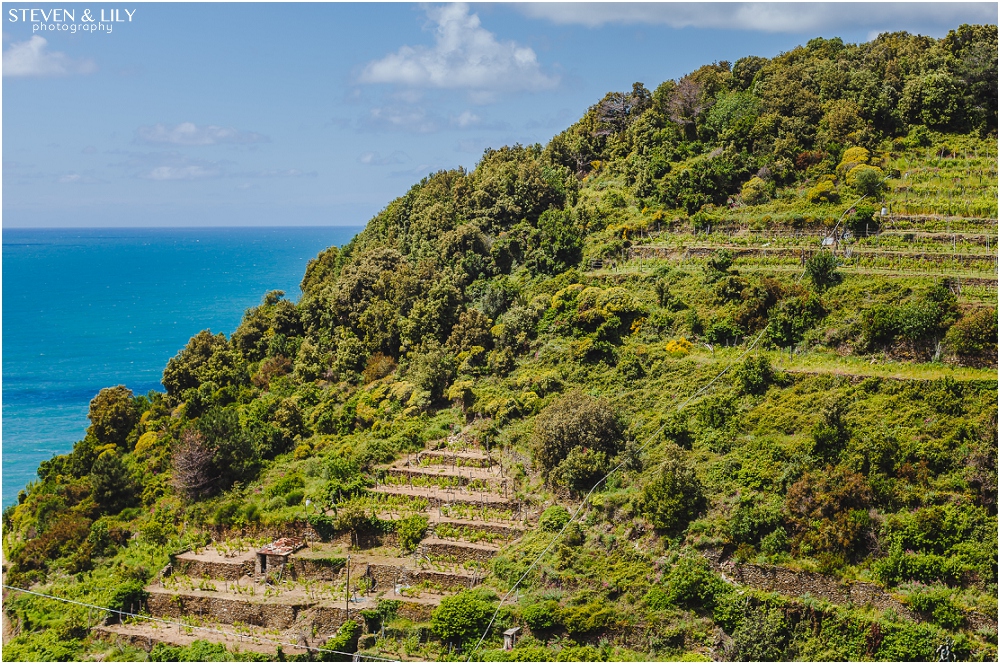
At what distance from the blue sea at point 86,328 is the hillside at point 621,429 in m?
21.8

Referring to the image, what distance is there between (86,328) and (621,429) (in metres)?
91.9

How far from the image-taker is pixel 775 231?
46.3 m

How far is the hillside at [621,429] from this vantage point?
2964 centimetres

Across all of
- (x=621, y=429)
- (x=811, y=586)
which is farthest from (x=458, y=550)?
(x=811, y=586)

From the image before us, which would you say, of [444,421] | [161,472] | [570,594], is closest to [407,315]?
[444,421]

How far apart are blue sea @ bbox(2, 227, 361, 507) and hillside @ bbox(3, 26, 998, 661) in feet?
71.4

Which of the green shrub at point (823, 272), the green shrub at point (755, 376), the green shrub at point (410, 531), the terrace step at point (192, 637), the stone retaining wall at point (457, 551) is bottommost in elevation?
the terrace step at point (192, 637)

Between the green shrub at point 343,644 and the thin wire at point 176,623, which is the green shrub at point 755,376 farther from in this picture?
the green shrub at point 343,644

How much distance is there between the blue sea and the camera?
230 ft

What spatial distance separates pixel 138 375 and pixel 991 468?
7584 cm

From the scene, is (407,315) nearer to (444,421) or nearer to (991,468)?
(444,421)

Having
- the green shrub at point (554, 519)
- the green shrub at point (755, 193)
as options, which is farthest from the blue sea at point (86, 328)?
the green shrub at point (755, 193)

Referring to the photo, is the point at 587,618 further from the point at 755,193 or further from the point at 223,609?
the point at 755,193

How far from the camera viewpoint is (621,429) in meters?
36.9
